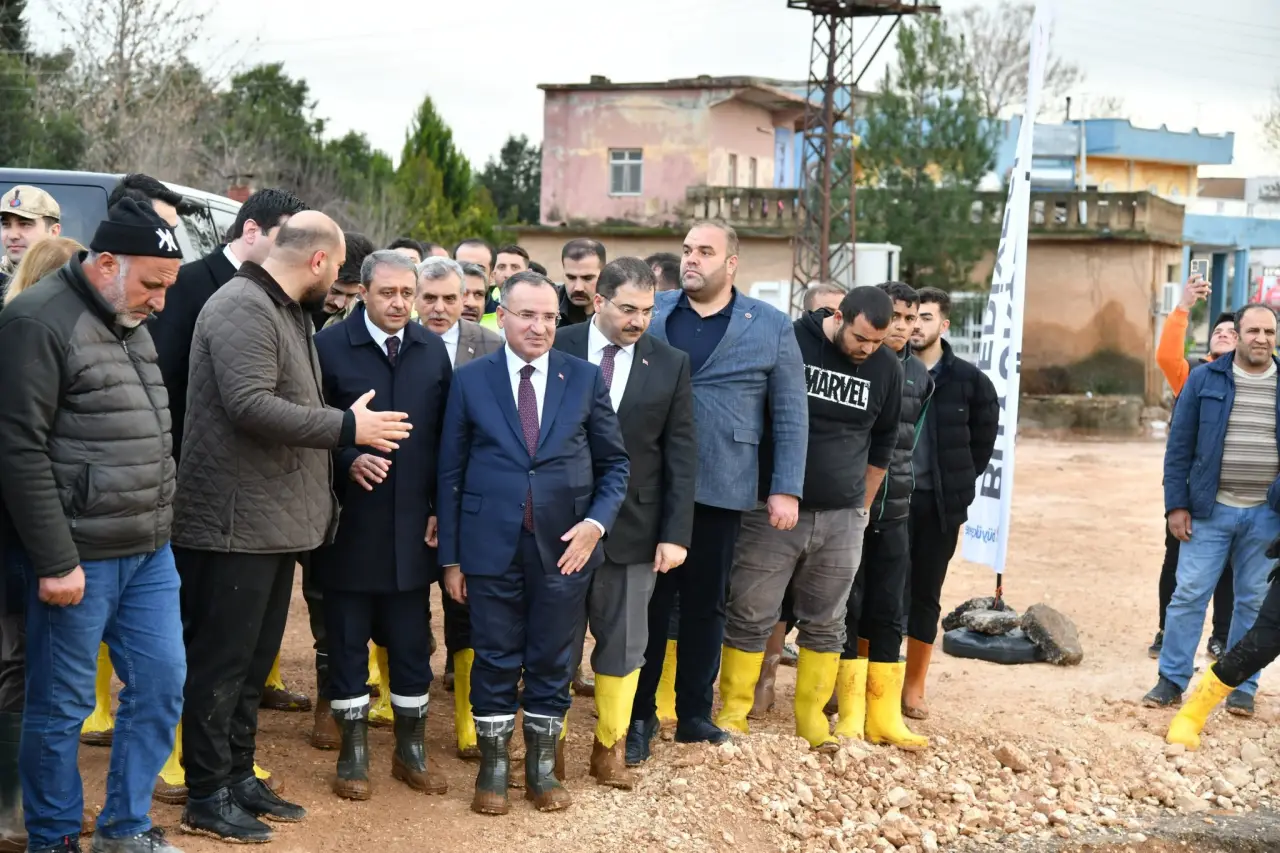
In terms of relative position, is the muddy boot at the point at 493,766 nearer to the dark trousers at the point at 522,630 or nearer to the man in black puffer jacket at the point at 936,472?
the dark trousers at the point at 522,630

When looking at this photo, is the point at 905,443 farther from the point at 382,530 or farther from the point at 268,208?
the point at 268,208

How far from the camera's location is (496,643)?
540cm

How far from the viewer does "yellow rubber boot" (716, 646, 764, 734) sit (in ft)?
21.3

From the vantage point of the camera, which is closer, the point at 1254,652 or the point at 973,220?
the point at 1254,652

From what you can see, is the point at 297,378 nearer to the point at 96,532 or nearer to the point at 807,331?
the point at 96,532

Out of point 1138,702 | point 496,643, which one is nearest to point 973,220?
point 1138,702

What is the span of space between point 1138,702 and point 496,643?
4.30 metres

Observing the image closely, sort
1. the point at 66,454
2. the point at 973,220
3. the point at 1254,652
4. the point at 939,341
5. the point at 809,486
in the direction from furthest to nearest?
1. the point at 973,220
2. the point at 939,341
3. the point at 1254,652
4. the point at 809,486
5. the point at 66,454

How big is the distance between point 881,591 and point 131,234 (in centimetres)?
396

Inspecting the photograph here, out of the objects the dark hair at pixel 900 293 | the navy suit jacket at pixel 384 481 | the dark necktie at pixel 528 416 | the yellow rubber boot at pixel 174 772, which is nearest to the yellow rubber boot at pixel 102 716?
the yellow rubber boot at pixel 174 772

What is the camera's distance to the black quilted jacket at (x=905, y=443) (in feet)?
22.2

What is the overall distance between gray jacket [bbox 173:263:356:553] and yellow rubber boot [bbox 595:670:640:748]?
1442 millimetres

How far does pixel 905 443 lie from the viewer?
6965 millimetres

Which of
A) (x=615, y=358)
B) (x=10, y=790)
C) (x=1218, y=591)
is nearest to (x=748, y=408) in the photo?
(x=615, y=358)
